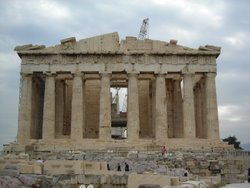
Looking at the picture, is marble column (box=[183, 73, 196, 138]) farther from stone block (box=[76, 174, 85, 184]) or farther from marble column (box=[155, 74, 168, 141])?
stone block (box=[76, 174, 85, 184])

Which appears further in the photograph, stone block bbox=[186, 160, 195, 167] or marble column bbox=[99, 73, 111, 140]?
marble column bbox=[99, 73, 111, 140]

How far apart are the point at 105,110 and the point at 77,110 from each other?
8.32 ft

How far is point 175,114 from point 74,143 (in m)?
10.9

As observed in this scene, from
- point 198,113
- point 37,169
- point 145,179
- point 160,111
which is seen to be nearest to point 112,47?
point 160,111

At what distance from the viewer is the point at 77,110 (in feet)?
125

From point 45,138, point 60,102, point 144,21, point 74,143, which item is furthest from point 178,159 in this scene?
point 144,21

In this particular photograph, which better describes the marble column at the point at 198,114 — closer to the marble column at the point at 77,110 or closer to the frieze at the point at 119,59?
the frieze at the point at 119,59

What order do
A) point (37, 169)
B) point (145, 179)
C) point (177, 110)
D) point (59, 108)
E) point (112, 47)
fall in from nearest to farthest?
point (145, 179) → point (37, 169) → point (112, 47) → point (59, 108) → point (177, 110)

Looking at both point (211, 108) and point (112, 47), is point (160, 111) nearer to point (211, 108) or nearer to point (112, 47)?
point (211, 108)

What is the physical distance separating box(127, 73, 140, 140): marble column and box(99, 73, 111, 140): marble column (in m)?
1.80

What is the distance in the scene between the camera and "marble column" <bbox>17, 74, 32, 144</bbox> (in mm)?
38094

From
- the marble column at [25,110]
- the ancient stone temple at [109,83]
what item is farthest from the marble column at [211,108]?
the marble column at [25,110]

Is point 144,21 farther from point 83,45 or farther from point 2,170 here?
point 2,170

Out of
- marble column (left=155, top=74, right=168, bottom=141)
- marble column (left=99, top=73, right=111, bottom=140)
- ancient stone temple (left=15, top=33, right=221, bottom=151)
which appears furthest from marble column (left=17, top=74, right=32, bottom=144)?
marble column (left=155, top=74, right=168, bottom=141)
